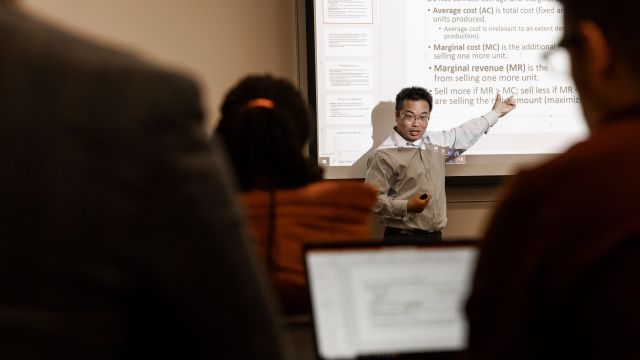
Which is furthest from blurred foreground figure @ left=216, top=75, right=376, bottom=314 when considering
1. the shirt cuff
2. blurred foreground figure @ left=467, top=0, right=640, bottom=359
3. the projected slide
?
the projected slide

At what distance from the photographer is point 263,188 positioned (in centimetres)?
151

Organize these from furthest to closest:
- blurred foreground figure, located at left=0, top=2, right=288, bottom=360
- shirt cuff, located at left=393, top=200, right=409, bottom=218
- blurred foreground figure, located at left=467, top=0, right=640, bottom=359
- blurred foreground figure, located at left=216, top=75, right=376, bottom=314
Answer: shirt cuff, located at left=393, top=200, right=409, bottom=218 → blurred foreground figure, located at left=216, top=75, right=376, bottom=314 → blurred foreground figure, located at left=467, top=0, right=640, bottom=359 → blurred foreground figure, located at left=0, top=2, right=288, bottom=360

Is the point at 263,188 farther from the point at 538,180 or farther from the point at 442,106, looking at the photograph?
the point at 442,106

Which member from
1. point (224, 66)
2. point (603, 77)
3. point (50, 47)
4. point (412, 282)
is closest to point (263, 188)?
point (412, 282)

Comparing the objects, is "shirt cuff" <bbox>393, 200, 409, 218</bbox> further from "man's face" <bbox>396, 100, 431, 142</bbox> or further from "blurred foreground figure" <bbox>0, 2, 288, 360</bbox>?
"blurred foreground figure" <bbox>0, 2, 288, 360</bbox>

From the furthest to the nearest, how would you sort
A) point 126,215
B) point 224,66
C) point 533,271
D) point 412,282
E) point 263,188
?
point 224,66
point 263,188
point 412,282
point 533,271
point 126,215

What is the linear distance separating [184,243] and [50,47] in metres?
0.14

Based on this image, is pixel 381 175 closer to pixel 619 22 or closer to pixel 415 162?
pixel 415 162

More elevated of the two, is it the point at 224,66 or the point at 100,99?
the point at 224,66

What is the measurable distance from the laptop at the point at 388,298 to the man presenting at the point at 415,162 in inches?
97.7

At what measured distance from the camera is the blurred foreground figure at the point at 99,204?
0.43 m

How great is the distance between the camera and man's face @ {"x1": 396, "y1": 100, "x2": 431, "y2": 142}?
154 inches

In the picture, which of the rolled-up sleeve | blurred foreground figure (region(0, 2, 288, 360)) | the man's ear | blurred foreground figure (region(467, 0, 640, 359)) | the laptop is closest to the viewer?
blurred foreground figure (region(0, 2, 288, 360))

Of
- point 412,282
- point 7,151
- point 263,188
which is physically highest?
point 7,151
